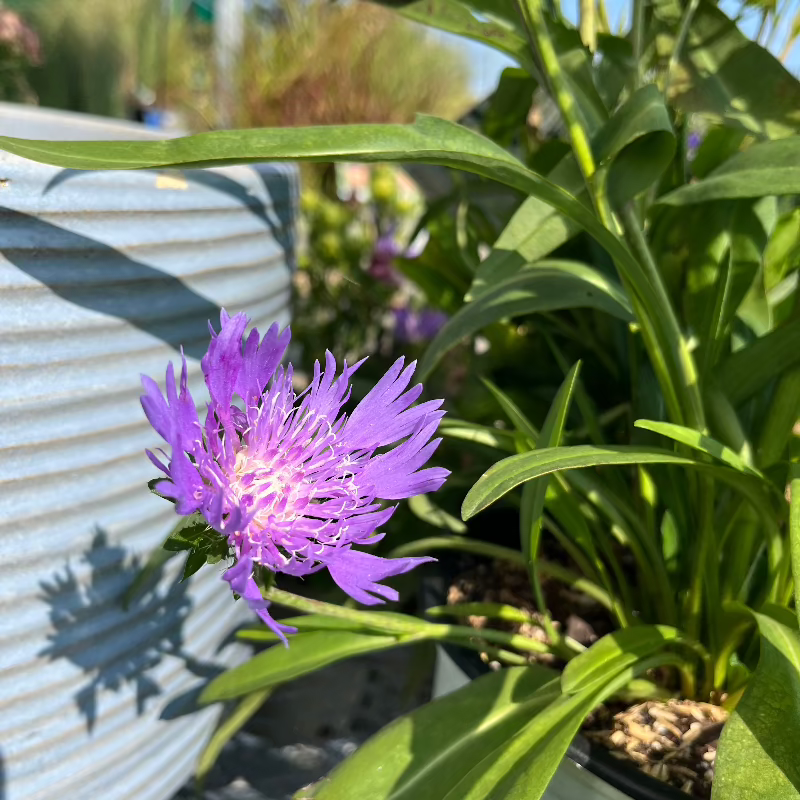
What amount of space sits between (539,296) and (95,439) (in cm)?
30

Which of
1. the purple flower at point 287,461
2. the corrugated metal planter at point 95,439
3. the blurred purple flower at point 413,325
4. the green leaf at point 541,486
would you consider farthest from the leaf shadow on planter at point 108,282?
the blurred purple flower at point 413,325

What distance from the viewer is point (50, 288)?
1.34 feet

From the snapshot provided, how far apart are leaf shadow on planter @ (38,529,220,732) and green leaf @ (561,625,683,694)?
0.27m

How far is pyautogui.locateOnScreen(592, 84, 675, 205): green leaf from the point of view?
1.37ft

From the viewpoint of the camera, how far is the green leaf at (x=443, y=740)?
425 millimetres

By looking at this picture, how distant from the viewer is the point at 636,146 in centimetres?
44

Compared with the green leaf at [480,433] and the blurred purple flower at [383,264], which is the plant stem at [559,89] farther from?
the blurred purple flower at [383,264]

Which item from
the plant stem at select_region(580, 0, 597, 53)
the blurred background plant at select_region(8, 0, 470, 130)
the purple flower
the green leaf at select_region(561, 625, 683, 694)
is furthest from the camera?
the blurred background plant at select_region(8, 0, 470, 130)

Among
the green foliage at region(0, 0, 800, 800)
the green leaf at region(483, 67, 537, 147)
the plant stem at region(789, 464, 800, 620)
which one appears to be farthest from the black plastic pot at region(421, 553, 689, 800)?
the green leaf at region(483, 67, 537, 147)

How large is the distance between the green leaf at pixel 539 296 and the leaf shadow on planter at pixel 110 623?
24 centimetres

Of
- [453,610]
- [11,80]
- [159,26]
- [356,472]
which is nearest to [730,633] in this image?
[453,610]

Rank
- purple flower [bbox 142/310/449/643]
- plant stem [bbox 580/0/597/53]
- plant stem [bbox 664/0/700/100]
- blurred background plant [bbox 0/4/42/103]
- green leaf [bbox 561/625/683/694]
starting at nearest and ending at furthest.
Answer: purple flower [bbox 142/310/449/643] → green leaf [bbox 561/625/683/694] → plant stem [bbox 664/0/700/100] → plant stem [bbox 580/0/597/53] → blurred background plant [bbox 0/4/42/103]

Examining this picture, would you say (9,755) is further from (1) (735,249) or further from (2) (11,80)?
(2) (11,80)

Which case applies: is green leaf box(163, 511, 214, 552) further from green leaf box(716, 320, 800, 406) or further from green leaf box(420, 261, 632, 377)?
green leaf box(716, 320, 800, 406)
